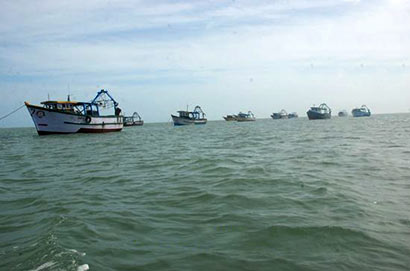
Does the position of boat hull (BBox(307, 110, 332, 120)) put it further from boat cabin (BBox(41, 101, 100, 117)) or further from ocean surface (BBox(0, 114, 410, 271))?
Answer: ocean surface (BBox(0, 114, 410, 271))

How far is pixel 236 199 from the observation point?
25.4 ft

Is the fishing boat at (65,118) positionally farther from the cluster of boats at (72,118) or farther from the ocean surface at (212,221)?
the ocean surface at (212,221)

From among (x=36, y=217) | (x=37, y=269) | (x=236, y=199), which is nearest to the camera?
(x=37, y=269)

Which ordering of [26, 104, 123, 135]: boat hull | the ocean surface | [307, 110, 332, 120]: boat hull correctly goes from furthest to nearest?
[307, 110, 332, 120]: boat hull, [26, 104, 123, 135]: boat hull, the ocean surface

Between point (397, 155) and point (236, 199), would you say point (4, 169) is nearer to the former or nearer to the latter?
point (236, 199)

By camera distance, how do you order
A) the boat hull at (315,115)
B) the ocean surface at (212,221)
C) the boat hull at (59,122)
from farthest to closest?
the boat hull at (315,115) → the boat hull at (59,122) → the ocean surface at (212,221)

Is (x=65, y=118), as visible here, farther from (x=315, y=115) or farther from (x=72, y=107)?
(x=315, y=115)

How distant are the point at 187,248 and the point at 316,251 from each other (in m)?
1.86

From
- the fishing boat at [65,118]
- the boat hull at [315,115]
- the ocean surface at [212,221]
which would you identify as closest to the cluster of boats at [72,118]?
the fishing boat at [65,118]

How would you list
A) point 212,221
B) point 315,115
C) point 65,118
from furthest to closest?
1. point 315,115
2. point 65,118
3. point 212,221

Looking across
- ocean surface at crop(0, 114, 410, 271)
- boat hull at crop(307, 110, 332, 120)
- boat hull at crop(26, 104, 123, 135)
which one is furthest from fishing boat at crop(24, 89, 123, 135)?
boat hull at crop(307, 110, 332, 120)

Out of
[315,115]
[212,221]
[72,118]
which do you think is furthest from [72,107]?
[315,115]

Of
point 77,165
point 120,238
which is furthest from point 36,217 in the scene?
point 77,165

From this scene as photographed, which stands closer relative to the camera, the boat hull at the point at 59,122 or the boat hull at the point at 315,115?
the boat hull at the point at 59,122
